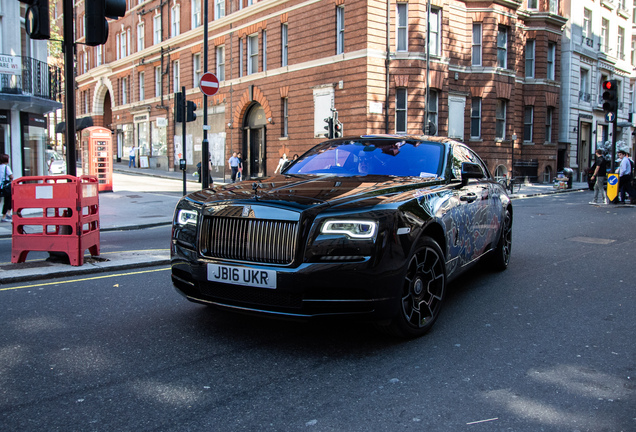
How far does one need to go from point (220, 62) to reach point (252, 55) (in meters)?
3.68

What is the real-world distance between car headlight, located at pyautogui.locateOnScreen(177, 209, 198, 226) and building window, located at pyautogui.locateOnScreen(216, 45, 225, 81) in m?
31.6

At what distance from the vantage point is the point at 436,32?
1059 inches

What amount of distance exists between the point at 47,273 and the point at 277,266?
4043mm

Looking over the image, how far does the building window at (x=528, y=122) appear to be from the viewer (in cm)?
3284

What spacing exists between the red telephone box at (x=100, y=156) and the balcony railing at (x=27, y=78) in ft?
8.61

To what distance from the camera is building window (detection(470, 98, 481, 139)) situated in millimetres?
29648

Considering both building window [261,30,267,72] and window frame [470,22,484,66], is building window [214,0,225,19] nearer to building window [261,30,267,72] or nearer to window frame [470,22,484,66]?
building window [261,30,267,72]

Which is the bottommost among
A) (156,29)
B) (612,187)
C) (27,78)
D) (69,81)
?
(612,187)

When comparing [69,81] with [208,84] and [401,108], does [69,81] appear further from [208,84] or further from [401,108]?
[401,108]

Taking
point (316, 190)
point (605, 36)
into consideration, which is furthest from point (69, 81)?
point (605, 36)

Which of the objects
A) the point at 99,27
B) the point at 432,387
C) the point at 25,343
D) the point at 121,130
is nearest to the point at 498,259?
the point at 432,387

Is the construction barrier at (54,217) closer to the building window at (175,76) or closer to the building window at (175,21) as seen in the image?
the building window at (175,76)

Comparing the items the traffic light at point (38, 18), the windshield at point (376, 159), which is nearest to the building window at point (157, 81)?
the traffic light at point (38, 18)

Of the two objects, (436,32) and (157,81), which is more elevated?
(436,32)
